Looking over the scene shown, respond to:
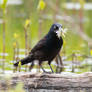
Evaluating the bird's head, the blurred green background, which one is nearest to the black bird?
the bird's head

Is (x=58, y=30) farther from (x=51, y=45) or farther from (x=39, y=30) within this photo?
(x=39, y=30)

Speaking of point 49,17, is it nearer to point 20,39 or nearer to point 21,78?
point 20,39

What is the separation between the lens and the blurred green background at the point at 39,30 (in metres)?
6.20

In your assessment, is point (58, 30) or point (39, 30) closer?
point (58, 30)

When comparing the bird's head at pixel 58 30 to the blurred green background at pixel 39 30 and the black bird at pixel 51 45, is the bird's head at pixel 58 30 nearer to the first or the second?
the black bird at pixel 51 45

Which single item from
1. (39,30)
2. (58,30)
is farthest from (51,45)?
(39,30)

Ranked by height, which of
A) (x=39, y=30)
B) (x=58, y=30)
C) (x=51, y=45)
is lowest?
(x=51, y=45)

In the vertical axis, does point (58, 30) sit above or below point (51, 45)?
above

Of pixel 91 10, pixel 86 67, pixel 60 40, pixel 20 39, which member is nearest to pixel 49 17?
pixel 91 10

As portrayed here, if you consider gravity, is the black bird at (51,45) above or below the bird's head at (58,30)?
below

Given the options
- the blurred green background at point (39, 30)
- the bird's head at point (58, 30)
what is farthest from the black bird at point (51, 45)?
the blurred green background at point (39, 30)

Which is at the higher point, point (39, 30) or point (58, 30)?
point (39, 30)

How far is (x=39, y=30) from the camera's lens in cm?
727

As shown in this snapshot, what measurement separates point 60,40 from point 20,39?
14.4 feet
